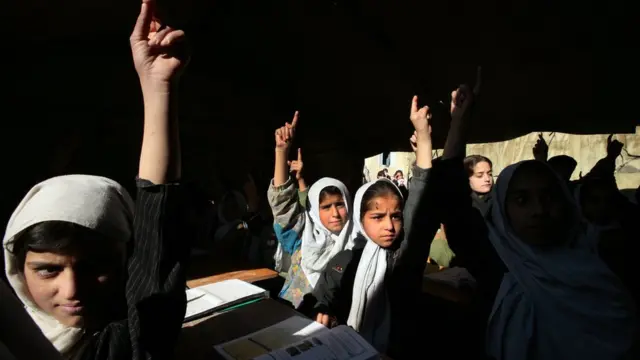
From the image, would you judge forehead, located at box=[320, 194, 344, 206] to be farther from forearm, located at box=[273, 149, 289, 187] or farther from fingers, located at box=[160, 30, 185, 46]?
fingers, located at box=[160, 30, 185, 46]

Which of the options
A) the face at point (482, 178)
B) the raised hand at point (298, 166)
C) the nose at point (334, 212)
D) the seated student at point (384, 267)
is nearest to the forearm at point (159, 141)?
the seated student at point (384, 267)

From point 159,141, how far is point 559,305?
156 cm

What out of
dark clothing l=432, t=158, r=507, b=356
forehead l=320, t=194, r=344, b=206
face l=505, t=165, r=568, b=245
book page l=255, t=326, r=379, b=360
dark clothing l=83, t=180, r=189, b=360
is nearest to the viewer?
dark clothing l=83, t=180, r=189, b=360

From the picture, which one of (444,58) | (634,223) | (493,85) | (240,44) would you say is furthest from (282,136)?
(634,223)

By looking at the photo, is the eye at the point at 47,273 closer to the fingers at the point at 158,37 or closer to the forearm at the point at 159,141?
the forearm at the point at 159,141

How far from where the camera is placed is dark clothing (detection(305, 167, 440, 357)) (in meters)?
1.55

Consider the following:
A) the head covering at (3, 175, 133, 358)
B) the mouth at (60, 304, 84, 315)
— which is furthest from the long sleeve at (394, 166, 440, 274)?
the mouth at (60, 304, 84, 315)

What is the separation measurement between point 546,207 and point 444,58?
5.34 ft

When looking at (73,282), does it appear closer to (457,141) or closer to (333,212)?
(457,141)

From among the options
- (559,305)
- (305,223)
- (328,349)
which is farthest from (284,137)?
(559,305)

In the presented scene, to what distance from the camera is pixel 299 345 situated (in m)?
1.00

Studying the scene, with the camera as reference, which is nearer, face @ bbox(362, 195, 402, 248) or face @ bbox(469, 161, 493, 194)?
face @ bbox(362, 195, 402, 248)

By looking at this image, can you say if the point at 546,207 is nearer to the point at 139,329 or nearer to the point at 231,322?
the point at 231,322

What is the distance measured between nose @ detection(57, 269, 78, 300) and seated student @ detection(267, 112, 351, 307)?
63.1 inches
